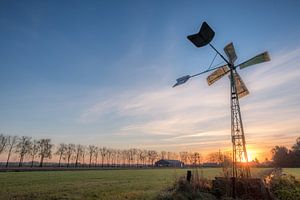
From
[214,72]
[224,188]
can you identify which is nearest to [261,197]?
[224,188]

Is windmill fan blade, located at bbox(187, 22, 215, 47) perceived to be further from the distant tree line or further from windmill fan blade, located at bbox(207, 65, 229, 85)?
the distant tree line

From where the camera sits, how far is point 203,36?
39.0ft

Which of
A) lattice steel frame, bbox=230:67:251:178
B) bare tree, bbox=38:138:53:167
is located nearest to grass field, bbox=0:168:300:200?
lattice steel frame, bbox=230:67:251:178

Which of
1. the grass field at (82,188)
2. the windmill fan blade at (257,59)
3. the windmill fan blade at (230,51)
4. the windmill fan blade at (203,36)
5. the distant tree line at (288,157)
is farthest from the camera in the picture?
the distant tree line at (288,157)

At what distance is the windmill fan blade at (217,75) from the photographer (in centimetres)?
1653

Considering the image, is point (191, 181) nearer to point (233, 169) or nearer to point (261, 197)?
point (233, 169)

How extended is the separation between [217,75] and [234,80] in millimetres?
1379

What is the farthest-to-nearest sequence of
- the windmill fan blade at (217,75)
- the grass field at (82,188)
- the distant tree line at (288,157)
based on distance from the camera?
the distant tree line at (288,157) → the windmill fan blade at (217,75) → the grass field at (82,188)

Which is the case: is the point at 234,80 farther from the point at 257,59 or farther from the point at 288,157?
the point at 288,157

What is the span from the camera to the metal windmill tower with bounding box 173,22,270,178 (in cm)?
1204

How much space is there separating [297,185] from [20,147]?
388ft

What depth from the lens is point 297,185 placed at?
16.3 metres

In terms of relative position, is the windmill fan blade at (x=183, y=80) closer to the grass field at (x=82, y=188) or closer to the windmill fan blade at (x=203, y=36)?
the windmill fan blade at (x=203, y=36)

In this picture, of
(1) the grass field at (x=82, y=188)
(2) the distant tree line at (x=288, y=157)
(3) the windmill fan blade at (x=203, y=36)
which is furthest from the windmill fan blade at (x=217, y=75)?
(2) the distant tree line at (x=288, y=157)
